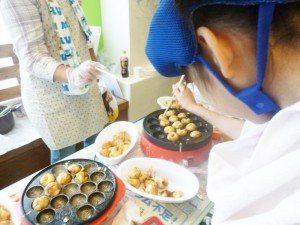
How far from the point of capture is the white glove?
3.40ft

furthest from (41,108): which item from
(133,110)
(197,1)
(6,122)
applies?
(197,1)

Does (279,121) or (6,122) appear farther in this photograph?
(6,122)

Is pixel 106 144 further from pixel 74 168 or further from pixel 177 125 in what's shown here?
pixel 177 125

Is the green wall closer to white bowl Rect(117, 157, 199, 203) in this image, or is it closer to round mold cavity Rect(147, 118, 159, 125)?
round mold cavity Rect(147, 118, 159, 125)

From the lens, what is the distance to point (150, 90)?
2244 mm

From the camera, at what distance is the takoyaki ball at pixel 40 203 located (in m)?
0.74

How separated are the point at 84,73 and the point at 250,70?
815 millimetres

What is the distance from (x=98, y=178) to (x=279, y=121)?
0.67 m

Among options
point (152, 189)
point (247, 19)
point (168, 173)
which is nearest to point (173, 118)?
point (168, 173)

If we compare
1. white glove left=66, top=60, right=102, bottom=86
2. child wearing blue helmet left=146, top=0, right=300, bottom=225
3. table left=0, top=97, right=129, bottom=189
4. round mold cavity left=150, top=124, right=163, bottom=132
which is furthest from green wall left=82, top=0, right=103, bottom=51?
child wearing blue helmet left=146, top=0, right=300, bottom=225

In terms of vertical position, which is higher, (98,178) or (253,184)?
(253,184)

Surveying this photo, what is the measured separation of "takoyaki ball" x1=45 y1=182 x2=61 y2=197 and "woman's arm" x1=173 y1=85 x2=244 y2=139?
2.06ft

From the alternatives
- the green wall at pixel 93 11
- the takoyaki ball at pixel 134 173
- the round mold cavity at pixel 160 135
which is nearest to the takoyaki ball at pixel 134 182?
the takoyaki ball at pixel 134 173

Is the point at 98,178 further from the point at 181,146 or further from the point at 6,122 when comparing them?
the point at 6,122
